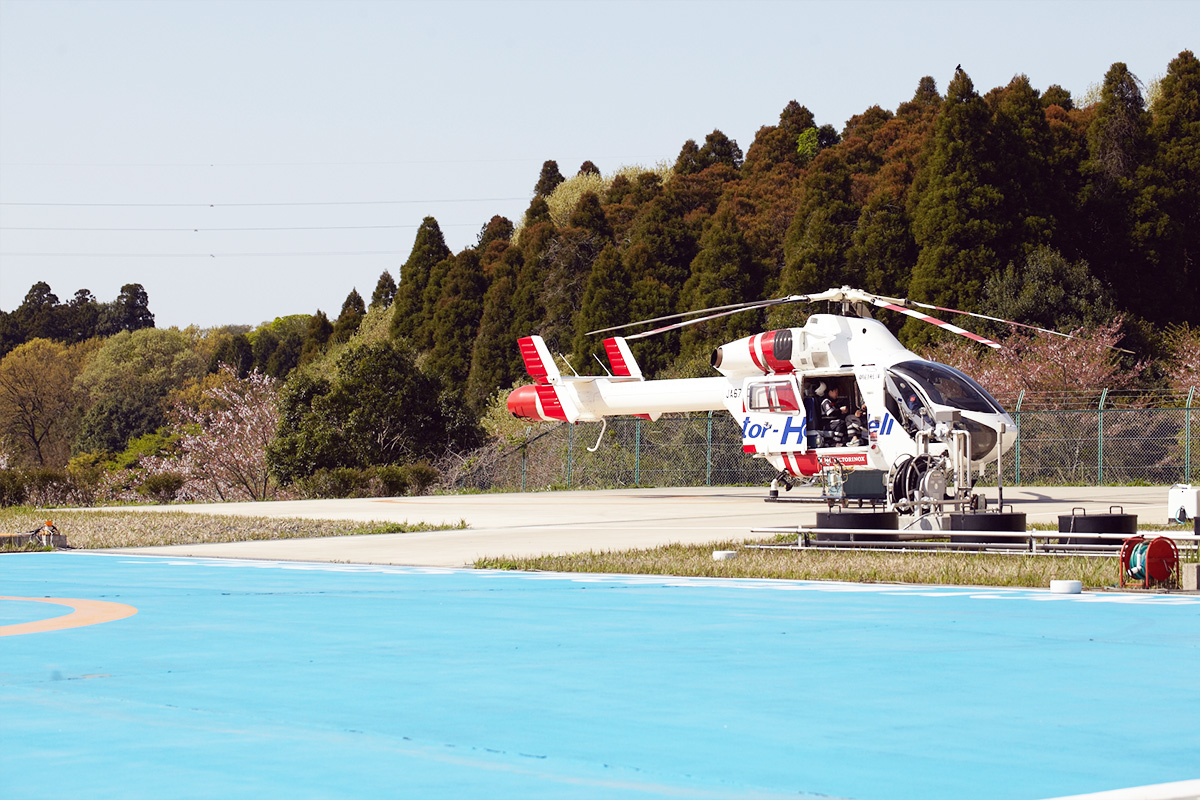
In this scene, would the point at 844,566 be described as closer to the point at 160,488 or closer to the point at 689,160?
the point at 160,488

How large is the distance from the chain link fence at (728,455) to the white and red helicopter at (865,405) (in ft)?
26.2

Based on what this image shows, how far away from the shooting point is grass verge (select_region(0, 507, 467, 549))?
20305mm

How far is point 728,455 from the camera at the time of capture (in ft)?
129

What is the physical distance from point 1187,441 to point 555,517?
16.6 metres

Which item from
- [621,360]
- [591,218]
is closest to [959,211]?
[621,360]

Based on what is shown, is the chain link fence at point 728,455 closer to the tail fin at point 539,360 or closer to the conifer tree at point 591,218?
the tail fin at point 539,360

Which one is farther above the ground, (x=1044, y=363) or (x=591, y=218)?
(x=591, y=218)

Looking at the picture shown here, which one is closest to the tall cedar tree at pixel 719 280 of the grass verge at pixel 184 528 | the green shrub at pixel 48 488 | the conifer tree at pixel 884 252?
the conifer tree at pixel 884 252

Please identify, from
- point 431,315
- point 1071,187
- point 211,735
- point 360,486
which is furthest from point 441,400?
point 211,735

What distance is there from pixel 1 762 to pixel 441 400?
131ft

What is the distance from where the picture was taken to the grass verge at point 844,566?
41.5 ft

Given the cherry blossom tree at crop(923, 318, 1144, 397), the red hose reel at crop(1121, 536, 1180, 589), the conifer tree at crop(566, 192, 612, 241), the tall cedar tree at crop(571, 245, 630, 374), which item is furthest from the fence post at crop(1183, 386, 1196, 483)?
the conifer tree at crop(566, 192, 612, 241)

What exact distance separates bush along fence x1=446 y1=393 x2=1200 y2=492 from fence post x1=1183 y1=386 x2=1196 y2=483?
0.02 m

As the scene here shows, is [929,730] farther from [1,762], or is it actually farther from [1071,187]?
[1071,187]
